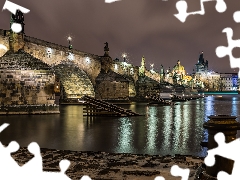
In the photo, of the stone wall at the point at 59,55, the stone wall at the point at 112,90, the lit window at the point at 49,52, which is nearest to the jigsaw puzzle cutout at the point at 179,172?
the stone wall at the point at 59,55

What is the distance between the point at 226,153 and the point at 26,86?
17663 millimetres

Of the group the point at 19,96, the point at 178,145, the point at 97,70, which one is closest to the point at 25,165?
the point at 178,145

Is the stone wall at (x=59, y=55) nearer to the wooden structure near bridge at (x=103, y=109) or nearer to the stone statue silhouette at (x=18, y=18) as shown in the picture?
the stone statue silhouette at (x=18, y=18)

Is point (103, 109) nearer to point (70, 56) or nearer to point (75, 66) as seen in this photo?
point (70, 56)

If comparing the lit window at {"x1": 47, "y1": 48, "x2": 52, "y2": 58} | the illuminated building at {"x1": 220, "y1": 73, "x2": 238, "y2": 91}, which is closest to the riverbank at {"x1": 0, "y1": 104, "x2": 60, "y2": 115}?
the lit window at {"x1": 47, "y1": 48, "x2": 52, "y2": 58}

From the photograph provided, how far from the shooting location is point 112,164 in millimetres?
5953

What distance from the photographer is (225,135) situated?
3.96 m

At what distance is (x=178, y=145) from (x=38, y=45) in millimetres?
23386

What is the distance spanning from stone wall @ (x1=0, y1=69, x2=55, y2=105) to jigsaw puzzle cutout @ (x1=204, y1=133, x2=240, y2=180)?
17.3 m

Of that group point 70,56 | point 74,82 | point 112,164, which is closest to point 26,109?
point 112,164

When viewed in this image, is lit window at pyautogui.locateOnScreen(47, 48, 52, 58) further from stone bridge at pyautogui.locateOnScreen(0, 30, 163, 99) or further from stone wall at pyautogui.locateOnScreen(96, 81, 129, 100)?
stone wall at pyautogui.locateOnScreen(96, 81, 129, 100)

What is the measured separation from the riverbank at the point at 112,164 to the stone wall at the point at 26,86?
12943 millimetres

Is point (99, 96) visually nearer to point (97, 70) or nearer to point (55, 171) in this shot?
point (97, 70)

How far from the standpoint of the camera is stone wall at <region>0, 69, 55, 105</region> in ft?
64.5
